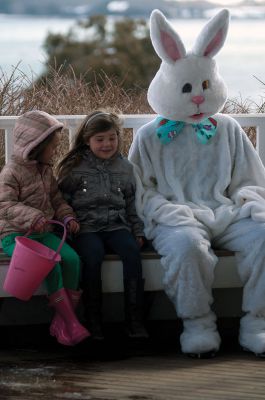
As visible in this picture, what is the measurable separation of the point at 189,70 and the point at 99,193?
2.15ft

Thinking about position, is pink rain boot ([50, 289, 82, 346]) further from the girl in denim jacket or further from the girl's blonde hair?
the girl's blonde hair

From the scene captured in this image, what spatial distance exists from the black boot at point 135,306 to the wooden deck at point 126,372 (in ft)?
0.29

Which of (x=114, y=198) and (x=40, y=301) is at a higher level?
(x=114, y=198)

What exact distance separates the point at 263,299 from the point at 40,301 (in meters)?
1.10

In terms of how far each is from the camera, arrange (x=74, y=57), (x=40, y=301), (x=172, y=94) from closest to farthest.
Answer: (x=172, y=94) → (x=40, y=301) → (x=74, y=57)

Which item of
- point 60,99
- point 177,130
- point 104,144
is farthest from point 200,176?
point 60,99

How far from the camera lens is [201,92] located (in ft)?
13.8

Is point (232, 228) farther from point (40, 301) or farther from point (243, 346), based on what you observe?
point (40, 301)

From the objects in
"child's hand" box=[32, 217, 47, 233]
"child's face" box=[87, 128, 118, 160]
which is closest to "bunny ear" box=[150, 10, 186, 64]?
"child's face" box=[87, 128, 118, 160]

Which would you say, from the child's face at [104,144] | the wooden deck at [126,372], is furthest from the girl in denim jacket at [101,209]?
the wooden deck at [126,372]

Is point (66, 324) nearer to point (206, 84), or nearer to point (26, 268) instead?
point (26, 268)

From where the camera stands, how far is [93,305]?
156 inches

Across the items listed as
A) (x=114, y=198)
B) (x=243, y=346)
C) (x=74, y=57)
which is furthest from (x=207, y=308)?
(x=74, y=57)

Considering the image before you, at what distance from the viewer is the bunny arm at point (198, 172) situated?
422 centimetres
